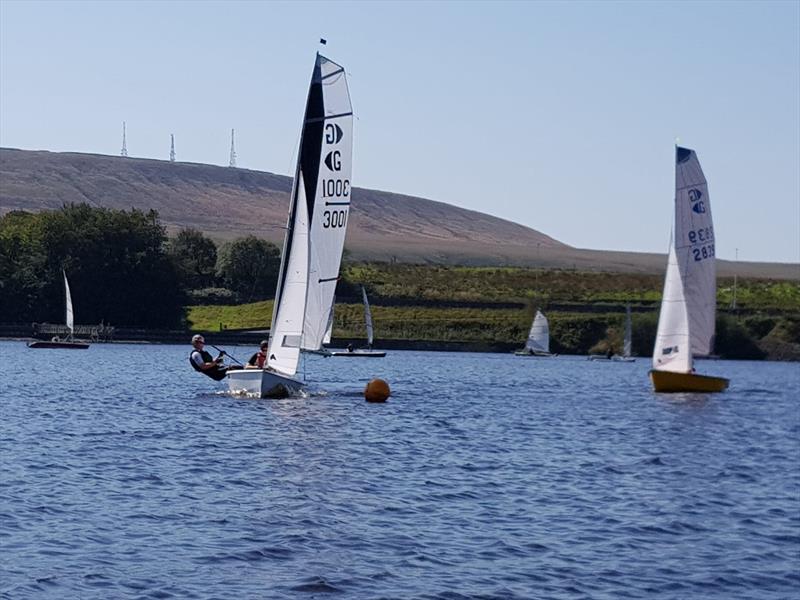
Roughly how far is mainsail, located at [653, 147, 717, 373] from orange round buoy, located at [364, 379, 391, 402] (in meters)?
14.4

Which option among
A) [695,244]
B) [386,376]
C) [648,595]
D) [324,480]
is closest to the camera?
[648,595]

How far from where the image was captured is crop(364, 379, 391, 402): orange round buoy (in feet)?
166

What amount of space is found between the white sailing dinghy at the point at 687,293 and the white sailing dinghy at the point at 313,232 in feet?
54.4

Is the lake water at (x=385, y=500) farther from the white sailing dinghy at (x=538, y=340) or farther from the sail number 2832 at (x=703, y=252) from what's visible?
the white sailing dinghy at (x=538, y=340)

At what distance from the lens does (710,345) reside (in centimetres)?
6328

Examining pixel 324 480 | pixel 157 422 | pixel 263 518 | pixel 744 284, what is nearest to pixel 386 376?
pixel 157 422

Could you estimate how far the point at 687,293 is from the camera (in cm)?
6150

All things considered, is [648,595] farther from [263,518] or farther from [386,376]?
[386,376]

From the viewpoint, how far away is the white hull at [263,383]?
150ft

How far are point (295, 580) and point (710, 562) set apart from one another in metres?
5.88

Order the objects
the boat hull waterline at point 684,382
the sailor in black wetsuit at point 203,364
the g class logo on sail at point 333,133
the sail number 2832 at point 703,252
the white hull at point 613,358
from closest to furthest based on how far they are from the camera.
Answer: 1. the sailor in black wetsuit at point 203,364
2. the g class logo on sail at point 333,133
3. the boat hull waterline at point 684,382
4. the sail number 2832 at point 703,252
5. the white hull at point 613,358

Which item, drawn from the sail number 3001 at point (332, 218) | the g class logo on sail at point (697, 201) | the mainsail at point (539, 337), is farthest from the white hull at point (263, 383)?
the mainsail at point (539, 337)

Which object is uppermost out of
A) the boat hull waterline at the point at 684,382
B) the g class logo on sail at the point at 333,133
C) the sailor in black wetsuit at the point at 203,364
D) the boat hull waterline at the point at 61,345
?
the g class logo on sail at the point at 333,133

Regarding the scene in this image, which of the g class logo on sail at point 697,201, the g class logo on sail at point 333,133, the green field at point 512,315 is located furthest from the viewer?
the green field at point 512,315
